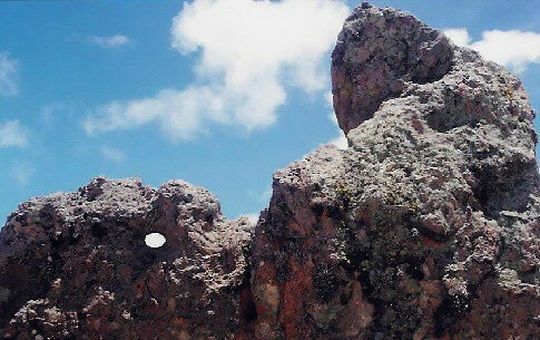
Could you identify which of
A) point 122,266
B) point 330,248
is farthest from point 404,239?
point 122,266

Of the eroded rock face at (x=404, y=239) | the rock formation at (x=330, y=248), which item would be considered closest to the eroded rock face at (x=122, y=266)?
the rock formation at (x=330, y=248)

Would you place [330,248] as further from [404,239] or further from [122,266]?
[122,266]

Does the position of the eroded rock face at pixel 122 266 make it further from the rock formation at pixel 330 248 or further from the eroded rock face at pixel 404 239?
the eroded rock face at pixel 404 239

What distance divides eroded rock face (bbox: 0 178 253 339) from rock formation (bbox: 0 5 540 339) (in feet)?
0.08

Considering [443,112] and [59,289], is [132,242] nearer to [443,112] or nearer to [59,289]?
[59,289]

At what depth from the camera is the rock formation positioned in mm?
10125

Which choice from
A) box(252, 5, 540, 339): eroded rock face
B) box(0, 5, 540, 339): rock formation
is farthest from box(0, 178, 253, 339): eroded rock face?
box(252, 5, 540, 339): eroded rock face

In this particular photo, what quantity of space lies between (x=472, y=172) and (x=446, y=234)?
4.88ft

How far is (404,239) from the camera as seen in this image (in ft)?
33.7

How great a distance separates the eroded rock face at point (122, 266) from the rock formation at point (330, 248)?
0.08 ft

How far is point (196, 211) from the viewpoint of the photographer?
11.4 m

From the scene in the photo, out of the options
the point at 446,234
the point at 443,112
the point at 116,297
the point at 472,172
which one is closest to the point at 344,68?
the point at 443,112

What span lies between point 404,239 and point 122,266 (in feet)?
15.8

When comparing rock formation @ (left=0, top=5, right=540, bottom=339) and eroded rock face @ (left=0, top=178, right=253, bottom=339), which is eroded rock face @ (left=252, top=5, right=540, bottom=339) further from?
eroded rock face @ (left=0, top=178, right=253, bottom=339)
